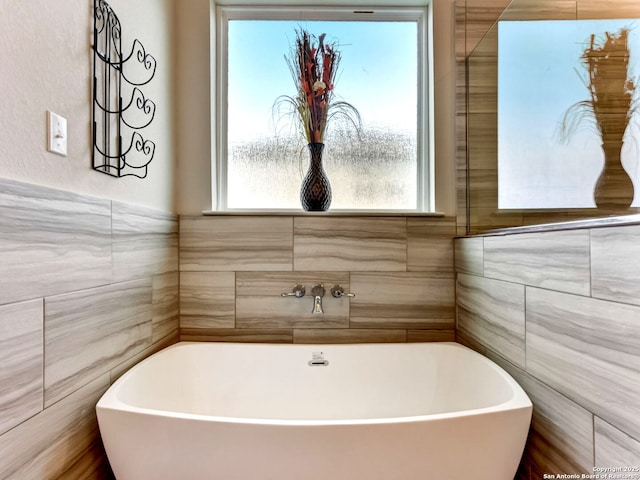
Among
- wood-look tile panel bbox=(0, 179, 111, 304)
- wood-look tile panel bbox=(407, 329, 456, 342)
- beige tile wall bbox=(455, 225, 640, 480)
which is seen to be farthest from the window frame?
wood-look tile panel bbox=(0, 179, 111, 304)

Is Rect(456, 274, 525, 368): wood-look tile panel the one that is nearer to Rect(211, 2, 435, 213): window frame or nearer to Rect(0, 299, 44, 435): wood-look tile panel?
Rect(211, 2, 435, 213): window frame

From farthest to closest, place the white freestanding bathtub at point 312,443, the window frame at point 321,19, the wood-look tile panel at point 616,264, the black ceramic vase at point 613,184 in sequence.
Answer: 1. the window frame at point 321,19
2. the black ceramic vase at point 613,184
3. the white freestanding bathtub at point 312,443
4. the wood-look tile panel at point 616,264

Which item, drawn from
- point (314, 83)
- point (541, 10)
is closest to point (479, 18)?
point (541, 10)

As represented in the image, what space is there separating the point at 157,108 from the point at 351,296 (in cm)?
123

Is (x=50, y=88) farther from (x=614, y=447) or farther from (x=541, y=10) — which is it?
(x=541, y=10)

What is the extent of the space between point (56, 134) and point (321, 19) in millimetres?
1539

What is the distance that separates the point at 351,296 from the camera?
170cm

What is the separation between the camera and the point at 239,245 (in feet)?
5.63

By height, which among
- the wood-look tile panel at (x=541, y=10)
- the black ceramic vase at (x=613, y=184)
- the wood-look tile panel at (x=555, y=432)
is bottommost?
the wood-look tile panel at (x=555, y=432)

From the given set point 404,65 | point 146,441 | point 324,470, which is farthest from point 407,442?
point 404,65

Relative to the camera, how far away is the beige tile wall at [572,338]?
75 centimetres

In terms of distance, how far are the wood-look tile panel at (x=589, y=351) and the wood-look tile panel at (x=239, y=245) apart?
3.45ft

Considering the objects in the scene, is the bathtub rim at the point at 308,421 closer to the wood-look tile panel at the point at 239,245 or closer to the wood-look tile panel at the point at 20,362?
the wood-look tile panel at the point at 20,362

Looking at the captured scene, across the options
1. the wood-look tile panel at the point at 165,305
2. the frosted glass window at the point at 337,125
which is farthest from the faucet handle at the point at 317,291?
the wood-look tile panel at the point at 165,305
